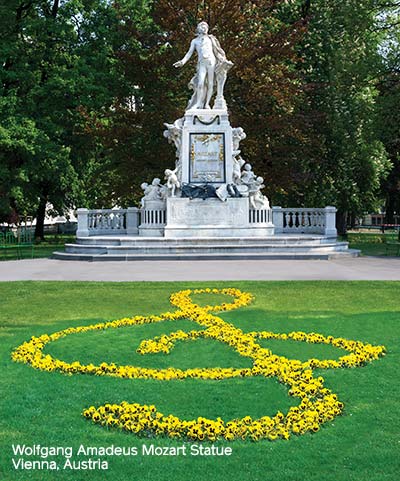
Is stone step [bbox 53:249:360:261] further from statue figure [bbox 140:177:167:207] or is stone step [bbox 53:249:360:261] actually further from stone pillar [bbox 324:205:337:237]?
statue figure [bbox 140:177:167:207]

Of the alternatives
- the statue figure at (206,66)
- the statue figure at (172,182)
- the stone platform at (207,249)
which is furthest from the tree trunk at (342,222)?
the statue figure at (172,182)

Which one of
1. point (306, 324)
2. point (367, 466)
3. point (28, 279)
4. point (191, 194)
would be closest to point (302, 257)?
point (191, 194)

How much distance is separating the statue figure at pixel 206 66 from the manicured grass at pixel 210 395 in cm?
1542

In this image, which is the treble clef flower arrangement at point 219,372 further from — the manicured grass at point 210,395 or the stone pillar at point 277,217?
the stone pillar at point 277,217

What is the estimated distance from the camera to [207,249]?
20547mm

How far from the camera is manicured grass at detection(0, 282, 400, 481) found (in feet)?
14.1

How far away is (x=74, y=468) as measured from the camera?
4316mm

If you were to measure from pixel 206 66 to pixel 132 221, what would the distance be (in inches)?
269

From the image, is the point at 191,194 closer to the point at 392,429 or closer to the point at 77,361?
the point at 77,361

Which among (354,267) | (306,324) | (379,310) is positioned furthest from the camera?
(354,267)

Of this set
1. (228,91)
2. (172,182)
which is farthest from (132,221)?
(228,91)

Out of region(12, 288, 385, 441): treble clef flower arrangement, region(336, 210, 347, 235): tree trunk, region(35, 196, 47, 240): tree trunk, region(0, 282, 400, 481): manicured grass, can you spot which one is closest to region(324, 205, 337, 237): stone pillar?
region(0, 282, 400, 481): manicured grass

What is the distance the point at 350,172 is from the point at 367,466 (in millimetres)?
33019

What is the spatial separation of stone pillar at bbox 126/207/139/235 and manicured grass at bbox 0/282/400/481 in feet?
48.6
